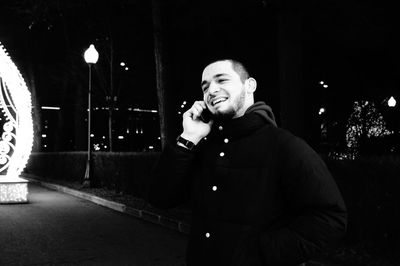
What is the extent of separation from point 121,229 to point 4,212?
15.0 ft

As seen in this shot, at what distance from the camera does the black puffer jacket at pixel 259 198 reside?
2.18 m

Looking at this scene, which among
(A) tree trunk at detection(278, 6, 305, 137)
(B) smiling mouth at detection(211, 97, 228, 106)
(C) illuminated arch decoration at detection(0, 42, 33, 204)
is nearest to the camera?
(B) smiling mouth at detection(211, 97, 228, 106)

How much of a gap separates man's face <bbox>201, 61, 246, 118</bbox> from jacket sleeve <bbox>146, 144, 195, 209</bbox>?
25cm

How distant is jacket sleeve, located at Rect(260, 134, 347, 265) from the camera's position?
2.15 metres

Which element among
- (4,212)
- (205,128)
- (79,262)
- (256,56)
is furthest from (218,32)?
(205,128)

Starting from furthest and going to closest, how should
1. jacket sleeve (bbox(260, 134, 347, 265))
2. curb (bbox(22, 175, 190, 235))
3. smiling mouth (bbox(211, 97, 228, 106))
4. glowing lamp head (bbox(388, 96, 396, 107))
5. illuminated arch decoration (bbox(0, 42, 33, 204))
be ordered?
1. glowing lamp head (bbox(388, 96, 396, 107))
2. illuminated arch decoration (bbox(0, 42, 33, 204))
3. curb (bbox(22, 175, 190, 235))
4. smiling mouth (bbox(211, 97, 228, 106))
5. jacket sleeve (bbox(260, 134, 347, 265))

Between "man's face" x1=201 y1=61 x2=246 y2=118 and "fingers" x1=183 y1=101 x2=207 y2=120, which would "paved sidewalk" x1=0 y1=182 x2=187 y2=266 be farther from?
"man's face" x1=201 y1=61 x2=246 y2=118

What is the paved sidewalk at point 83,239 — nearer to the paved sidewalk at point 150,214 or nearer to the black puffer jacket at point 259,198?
the paved sidewalk at point 150,214

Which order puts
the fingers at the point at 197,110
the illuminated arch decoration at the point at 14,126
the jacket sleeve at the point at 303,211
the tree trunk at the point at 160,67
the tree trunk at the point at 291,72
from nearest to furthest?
the jacket sleeve at the point at 303,211
the fingers at the point at 197,110
the tree trunk at the point at 291,72
the tree trunk at the point at 160,67
the illuminated arch decoration at the point at 14,126

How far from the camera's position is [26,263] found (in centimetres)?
789

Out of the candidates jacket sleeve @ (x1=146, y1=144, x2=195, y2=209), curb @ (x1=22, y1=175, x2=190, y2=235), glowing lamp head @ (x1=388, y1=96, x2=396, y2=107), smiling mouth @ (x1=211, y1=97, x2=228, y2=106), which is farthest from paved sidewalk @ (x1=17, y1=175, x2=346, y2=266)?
glowing lamp head @ (x1=388, y1=96, x2=396, y2=107)

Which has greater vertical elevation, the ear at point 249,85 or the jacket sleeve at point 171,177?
the ear at point 249,85

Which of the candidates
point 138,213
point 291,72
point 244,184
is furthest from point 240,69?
point 138,213

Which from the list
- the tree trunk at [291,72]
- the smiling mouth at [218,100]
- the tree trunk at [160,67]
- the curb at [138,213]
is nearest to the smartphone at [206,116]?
the smiling mouth at [218,100]
